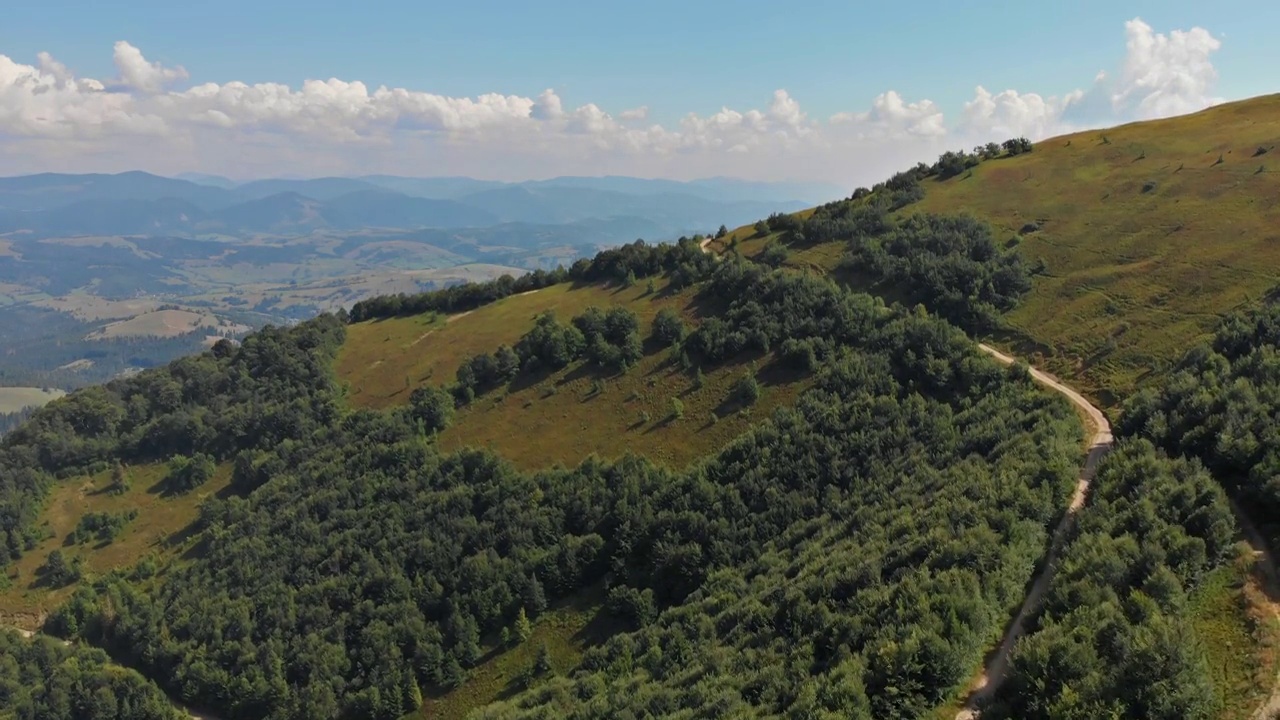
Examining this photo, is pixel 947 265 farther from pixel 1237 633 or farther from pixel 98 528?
pixel 98 528

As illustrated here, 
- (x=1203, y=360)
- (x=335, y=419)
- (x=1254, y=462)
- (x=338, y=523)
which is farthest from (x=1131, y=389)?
(x=335, y=419)

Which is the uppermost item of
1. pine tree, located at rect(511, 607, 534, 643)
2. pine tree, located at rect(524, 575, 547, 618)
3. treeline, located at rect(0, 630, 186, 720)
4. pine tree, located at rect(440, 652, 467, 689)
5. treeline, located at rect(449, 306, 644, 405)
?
treeline, located at rect(449, 306, 644, 405)

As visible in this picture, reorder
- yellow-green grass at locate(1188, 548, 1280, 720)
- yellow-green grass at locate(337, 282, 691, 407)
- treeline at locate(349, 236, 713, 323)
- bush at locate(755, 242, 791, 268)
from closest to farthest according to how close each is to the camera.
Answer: yellow-green grass at locate(1188, 548, 1280, 720) → bush at locate(755, 242, 791, 268) → yellow-green grass at locate(337, 282, 691, 407) → treeline at locate(349, 236, 713, 323)

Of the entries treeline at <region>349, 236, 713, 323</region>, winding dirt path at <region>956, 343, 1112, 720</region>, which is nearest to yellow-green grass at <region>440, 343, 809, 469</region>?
treeline at <region>349, 236, 713, 323</region>

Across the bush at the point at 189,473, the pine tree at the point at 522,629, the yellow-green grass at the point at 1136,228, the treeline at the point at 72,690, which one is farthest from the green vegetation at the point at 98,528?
the yellow-green grass at the point at 1136,228

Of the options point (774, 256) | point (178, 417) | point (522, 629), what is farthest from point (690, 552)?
point (178, 417)

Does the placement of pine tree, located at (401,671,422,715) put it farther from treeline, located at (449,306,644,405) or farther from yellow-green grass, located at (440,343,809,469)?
treeline, located at (449,306,644,405)
